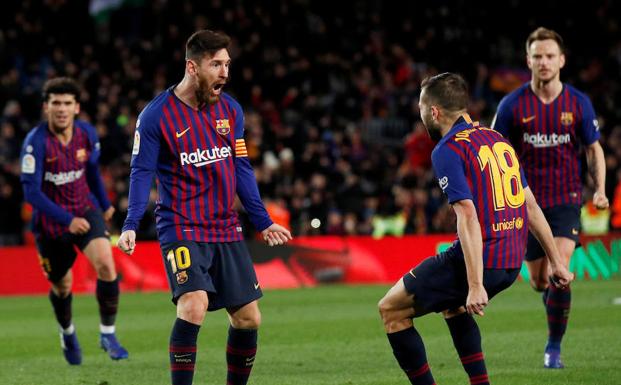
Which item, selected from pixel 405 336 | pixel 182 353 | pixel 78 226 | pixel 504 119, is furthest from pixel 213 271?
pixel 504 119

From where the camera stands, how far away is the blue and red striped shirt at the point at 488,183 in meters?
6.06

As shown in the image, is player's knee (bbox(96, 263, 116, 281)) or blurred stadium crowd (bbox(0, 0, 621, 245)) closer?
player's knee (bbox(96, 263, 116, 281))

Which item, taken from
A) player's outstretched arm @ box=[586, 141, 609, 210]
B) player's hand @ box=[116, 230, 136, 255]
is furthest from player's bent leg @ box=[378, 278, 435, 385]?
player's outstretched arm @ box=[586, 141, 609, 210]

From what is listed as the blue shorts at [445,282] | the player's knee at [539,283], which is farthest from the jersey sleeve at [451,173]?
the player's knee at [539,283]

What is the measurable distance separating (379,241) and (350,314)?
4.91m

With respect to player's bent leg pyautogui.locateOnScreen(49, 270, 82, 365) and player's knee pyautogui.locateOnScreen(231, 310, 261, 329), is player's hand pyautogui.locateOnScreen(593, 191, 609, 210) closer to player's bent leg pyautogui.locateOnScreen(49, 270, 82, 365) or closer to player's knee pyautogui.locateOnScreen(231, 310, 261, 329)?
player's knee pyautogui.locateOnScreen(231, 310, 261, 329)

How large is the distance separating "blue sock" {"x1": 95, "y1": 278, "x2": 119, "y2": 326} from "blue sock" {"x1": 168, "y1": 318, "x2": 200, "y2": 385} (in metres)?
3.42

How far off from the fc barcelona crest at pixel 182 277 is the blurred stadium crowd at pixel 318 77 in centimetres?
1181

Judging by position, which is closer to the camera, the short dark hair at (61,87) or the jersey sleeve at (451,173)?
the jersey sleeve at (451,173)

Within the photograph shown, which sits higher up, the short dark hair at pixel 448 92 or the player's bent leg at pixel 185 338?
the short dark hair at pixel 448 92

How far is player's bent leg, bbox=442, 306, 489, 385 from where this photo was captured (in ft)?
21.0

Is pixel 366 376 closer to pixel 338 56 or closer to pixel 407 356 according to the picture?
pixel 407 356

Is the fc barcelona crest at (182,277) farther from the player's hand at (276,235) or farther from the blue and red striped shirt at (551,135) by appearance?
the blue and red striped shirt at (551,135)

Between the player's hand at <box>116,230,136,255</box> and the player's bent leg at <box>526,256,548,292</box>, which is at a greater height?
the player's hand at <box>116,230,136,255</box>
